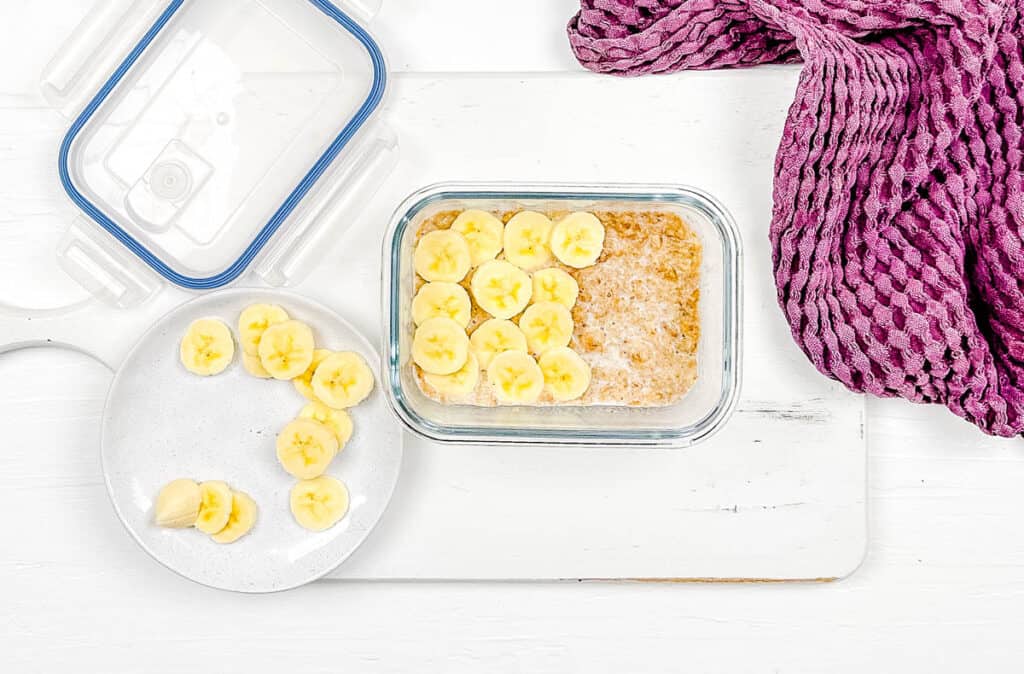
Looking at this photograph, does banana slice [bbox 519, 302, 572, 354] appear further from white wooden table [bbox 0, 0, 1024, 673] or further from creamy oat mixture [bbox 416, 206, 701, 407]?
white wooden table [bbox 0, 0, 1024, 673]

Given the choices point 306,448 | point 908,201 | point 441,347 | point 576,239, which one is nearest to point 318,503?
point 306,448

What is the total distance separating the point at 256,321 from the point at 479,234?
0.17 m

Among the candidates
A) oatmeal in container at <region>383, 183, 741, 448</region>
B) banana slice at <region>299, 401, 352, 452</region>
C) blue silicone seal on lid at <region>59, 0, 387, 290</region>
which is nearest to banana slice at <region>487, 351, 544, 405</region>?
oatmeal in container at <region>383, 183, 741, 448</region>

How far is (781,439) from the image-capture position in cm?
69

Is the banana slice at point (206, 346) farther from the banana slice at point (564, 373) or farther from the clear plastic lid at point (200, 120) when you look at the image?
the banana slice at point (564, 373)

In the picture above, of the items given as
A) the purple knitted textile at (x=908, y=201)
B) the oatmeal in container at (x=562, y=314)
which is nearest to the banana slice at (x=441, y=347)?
the oatmeal in container at (x=562, y=314)

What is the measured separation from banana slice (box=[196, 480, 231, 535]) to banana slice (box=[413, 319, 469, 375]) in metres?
0.18

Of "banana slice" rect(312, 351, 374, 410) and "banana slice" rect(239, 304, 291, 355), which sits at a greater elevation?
"banana slice" rect(239, 304, 291, 355)

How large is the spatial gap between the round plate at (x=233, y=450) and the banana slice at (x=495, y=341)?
0.08 metres

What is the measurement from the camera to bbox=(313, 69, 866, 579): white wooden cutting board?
0.69m

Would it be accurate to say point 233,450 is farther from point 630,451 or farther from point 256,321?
point 630,451

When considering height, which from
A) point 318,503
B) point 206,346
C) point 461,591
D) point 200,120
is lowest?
point 461,591

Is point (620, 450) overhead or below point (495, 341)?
below

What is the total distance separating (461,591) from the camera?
0.71 metres
